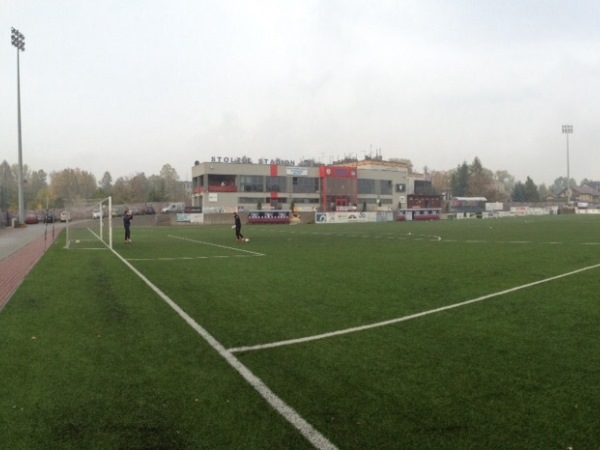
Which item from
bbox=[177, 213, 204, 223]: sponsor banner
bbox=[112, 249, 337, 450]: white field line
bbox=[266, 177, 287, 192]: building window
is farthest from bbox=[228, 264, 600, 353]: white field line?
bbox=[266, 177, 287, 192]: building window

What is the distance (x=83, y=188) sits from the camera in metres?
139

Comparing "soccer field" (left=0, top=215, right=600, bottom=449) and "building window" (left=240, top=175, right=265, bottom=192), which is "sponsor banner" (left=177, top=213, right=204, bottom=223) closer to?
"building window" (left=240, top=175, right=265, bottom=192)

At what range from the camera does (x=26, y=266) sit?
15.9 metres

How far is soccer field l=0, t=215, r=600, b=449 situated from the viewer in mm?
3996

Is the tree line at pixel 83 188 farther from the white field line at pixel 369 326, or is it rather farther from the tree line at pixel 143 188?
the white field line at pixel 369 326

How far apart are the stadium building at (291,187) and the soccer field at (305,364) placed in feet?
204

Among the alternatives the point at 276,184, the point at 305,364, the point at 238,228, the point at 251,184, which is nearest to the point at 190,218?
the point at 251,184

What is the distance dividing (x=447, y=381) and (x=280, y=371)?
1.85 m

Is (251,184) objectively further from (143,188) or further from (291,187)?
(143,188)

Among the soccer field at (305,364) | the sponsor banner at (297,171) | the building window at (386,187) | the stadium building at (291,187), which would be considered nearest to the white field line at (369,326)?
the soccer field at (305,364)

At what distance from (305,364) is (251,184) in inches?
2996

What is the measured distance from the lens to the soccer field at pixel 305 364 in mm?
3996

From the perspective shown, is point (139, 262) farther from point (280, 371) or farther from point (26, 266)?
point (280, 371)

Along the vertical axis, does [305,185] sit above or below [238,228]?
above
